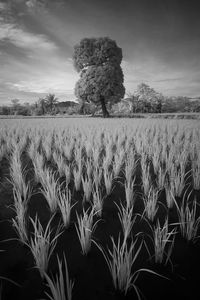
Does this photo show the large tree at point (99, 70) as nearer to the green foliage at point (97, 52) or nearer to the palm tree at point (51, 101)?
the green foliage at point (97, 52)

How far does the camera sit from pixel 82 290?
1.01m

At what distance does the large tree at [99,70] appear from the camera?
18531mm

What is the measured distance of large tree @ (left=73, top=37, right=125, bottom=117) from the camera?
60.8ft

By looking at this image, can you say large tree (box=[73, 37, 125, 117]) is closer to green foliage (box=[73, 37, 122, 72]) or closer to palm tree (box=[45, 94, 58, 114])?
green foliage (box=[73, 37, 122, 72])

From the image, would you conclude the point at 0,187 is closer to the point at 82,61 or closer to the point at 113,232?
the point at 113,232

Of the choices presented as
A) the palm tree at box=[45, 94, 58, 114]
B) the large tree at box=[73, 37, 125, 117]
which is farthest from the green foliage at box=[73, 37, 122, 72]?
the palm tree at box=[45, 94, 58, 114]

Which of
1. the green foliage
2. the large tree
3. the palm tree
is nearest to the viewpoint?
the large tree

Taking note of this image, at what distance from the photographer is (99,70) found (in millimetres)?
18547

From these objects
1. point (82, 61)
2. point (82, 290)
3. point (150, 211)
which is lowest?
point (82, 290)

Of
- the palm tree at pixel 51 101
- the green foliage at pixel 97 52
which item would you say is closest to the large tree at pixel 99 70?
the green foliage at pixel 97 52

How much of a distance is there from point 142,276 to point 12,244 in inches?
A: 33.5

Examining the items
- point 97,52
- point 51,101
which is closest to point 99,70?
point 97,52

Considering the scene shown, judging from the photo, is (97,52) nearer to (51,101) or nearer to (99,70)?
(99,70)

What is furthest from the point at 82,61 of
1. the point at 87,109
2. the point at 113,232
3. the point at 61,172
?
the point at 87,109
